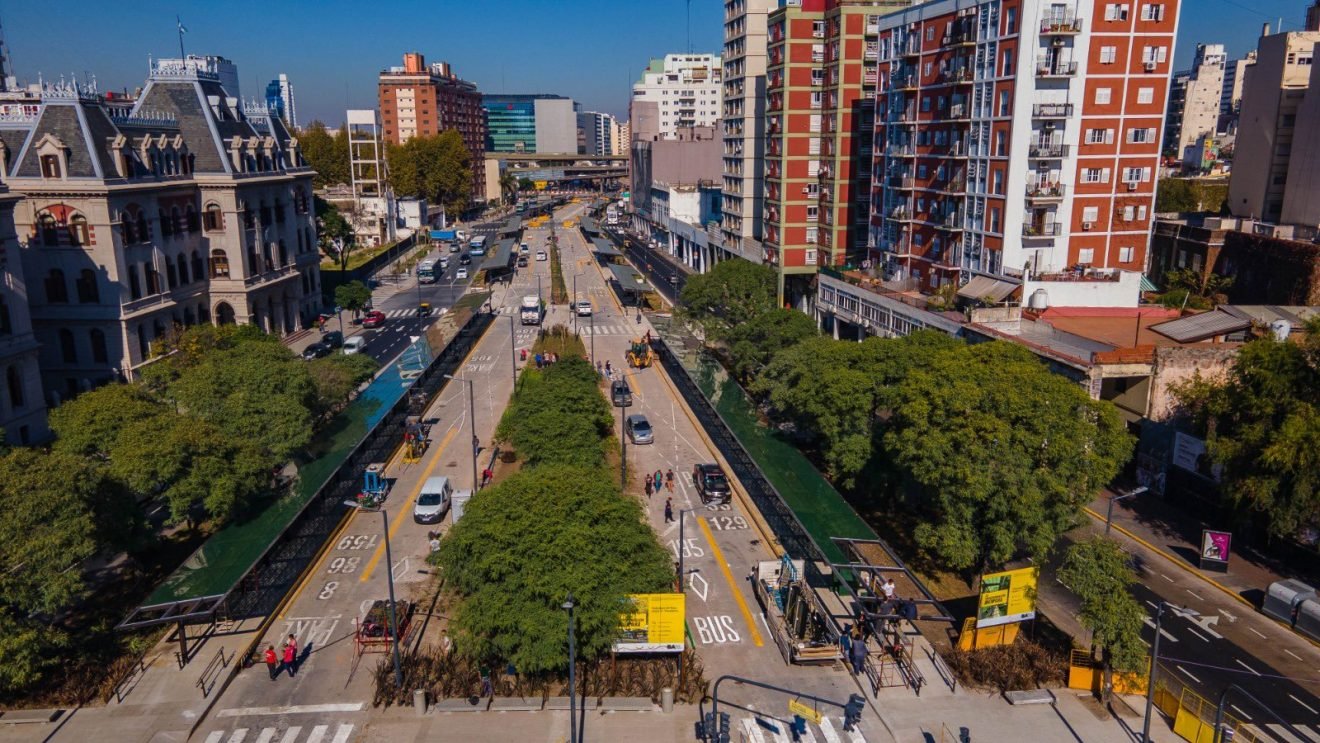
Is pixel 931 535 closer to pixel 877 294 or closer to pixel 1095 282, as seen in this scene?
pixel 1095 282

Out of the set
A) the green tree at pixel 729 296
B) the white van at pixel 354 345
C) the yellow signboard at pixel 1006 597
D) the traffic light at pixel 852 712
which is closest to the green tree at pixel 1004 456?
the yellow signboard at pixel 1006 597

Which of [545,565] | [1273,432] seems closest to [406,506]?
[545,565]

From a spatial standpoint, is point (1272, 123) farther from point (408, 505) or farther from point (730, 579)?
point (408, 505)

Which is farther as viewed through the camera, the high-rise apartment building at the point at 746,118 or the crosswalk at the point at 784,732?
the high-rise apartment building at the point at 746,118

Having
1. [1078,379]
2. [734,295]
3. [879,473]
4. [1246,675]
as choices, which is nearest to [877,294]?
[734,295]

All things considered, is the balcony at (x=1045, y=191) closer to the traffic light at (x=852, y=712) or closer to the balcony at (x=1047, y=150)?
the balcony at (x=1047, y=150)

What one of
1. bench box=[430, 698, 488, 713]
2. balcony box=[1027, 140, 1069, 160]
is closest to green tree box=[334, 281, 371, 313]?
balcony box=[1027, 140, 1069, 160]
